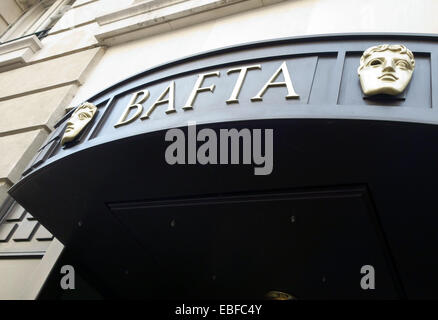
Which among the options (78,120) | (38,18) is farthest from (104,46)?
(38,18)

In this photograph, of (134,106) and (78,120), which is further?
(78,120)

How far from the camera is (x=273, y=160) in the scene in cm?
409

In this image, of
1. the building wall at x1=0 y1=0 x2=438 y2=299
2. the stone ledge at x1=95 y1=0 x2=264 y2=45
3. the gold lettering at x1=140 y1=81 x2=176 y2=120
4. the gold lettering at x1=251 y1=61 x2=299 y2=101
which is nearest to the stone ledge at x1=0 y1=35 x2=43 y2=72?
the building wall at x1=0 y1=0 x2=438 y2=299

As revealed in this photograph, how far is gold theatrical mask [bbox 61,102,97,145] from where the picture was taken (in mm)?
5238

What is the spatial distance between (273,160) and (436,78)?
54.4 inches

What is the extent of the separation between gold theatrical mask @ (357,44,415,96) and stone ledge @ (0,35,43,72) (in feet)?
26.2

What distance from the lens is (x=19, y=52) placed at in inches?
404

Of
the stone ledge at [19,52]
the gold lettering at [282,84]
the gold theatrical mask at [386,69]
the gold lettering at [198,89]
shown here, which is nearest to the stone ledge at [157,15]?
the stone ledge at [19,52]

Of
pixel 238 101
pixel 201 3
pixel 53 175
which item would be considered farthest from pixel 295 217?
pixel 201 3

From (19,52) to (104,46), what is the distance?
212 centimetres

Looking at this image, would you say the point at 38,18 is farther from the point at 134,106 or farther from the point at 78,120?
the point at 134,106

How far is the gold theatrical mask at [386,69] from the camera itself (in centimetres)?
371

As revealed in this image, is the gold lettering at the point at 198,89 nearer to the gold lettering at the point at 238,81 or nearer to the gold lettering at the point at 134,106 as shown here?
the gold lettering at the point at 238,81

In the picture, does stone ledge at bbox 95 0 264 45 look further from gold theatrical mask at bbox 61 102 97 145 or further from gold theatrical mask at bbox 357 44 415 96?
gold theatrical mask at bbox 357 44 415 96
